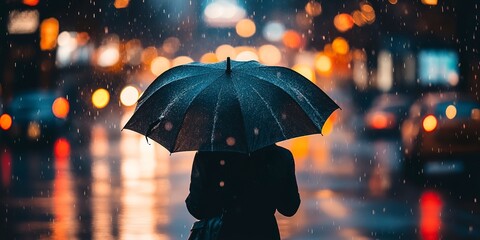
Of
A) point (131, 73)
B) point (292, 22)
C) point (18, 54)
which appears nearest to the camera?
point (18, 54)

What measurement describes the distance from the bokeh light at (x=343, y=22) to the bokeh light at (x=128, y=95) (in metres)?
10.7

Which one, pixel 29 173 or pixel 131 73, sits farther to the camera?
pixel 131 73

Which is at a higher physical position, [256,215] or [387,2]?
[387,2]

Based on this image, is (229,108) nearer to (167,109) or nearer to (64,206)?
(167,109)

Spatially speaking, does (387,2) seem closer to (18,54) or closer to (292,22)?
(18,54)

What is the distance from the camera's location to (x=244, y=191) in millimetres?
5430

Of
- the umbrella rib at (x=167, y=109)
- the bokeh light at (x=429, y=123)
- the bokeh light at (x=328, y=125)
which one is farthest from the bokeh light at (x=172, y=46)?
the umbrella rib at (x=167, y=109)

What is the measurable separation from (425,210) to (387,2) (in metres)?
27.8

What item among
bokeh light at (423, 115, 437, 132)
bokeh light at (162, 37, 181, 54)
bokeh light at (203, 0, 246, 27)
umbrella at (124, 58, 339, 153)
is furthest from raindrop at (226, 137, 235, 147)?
bokeh light at (162, 37, 181, 54)

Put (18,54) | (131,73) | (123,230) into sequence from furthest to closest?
1. (131,73)
2. (18,54)
3. (123,230)

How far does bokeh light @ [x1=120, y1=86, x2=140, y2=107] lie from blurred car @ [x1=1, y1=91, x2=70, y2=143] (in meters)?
21.8

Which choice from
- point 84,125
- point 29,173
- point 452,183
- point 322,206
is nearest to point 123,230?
point 322,206

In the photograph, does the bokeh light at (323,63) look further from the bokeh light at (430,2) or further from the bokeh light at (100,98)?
the bokeh light at (430,2)

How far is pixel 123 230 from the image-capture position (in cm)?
1220
